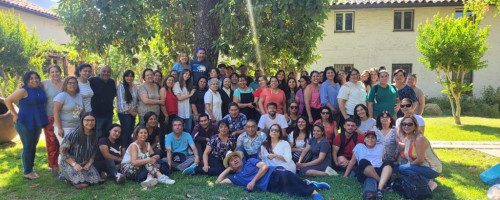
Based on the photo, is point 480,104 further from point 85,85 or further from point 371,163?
point 85,85

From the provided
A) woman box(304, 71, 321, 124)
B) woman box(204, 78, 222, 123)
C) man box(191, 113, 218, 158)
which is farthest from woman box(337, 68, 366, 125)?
man box(191, 113, 218, 158)

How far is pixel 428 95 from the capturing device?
624 inches

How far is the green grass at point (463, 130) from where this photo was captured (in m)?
9.16

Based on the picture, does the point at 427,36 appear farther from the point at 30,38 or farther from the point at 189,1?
the point at 30,38

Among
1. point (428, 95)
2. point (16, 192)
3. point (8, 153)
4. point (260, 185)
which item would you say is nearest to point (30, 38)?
point (8, 153)

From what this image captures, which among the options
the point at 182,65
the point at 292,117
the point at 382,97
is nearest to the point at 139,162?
the point at 182,65

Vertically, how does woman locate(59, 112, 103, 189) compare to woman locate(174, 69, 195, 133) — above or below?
below

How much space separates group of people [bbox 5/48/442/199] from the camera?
193 inches

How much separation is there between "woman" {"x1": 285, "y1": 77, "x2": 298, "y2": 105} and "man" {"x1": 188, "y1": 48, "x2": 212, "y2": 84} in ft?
5.68

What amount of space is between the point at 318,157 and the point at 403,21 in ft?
40.8

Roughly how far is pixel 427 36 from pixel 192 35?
24.3 ft

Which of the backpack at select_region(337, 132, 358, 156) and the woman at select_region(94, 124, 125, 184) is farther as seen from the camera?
the backpack at select_region(337, 132, 358, 156)

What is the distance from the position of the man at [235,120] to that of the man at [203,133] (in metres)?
0.30

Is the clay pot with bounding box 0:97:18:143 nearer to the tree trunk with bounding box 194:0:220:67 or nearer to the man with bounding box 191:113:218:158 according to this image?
the tree trunk with bounding box 194:0:220:67
